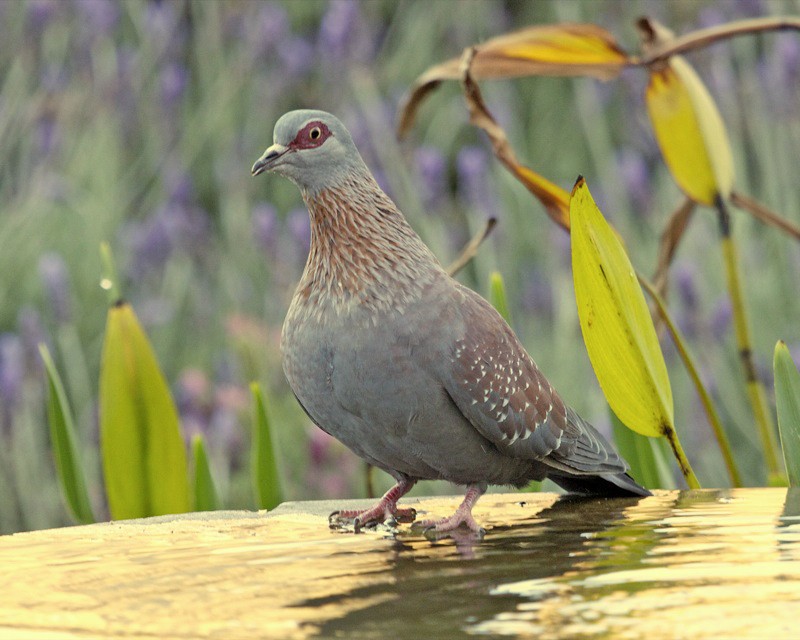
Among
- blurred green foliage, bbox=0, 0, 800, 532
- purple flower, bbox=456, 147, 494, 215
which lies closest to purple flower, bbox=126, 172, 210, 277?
blurred green foliage, bbox=0, 0, 800, 532

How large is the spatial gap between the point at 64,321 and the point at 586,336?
2254 millimetres

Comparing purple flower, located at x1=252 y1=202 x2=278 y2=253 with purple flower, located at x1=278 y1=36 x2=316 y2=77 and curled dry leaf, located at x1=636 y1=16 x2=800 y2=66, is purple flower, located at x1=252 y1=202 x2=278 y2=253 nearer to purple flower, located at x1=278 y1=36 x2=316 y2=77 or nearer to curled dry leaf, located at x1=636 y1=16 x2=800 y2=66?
purple flower, located at x1=278 y1=36 x2=316 y2=77

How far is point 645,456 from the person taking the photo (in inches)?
84.6

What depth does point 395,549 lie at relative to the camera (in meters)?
1.50

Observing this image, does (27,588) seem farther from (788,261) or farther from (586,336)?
(788,261)

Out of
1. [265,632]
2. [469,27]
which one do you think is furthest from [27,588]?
[469,27]

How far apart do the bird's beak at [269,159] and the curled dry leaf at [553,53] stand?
1.50 feet

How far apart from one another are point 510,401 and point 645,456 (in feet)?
1.65

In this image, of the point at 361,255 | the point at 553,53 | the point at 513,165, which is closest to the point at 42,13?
the point at 553,53

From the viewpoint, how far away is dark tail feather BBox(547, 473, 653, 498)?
192cm

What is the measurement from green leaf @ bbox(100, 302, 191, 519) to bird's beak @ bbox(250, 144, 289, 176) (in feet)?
1.38

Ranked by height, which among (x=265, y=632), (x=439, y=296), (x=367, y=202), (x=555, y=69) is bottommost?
(x=265, y=632)

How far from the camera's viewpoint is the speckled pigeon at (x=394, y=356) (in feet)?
5.31

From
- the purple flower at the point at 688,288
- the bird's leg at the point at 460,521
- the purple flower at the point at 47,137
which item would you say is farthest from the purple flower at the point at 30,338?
the bird's leg at the point at 460,521
